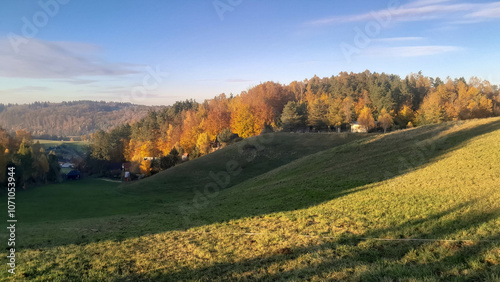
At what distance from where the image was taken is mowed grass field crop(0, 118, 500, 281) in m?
8.30

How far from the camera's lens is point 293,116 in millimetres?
78375

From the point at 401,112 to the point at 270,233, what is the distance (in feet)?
275

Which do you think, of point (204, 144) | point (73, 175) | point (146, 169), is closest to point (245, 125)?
point (204, 144)

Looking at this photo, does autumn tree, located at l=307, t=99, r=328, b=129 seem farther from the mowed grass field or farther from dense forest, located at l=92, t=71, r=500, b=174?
the mowed grass field

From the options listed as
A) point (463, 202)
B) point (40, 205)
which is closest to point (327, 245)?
point (463, 202)

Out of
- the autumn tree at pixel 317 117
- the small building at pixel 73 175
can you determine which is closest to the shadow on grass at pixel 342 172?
the autumn tree at pixel 317 117

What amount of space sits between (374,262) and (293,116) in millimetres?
71183

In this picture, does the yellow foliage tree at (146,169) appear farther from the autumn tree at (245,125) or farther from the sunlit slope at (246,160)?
the autumn tree at (245,125)

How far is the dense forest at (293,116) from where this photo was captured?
254 feet

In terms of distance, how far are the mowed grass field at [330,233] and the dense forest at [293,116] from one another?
49.1 meters

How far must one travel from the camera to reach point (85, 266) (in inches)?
394

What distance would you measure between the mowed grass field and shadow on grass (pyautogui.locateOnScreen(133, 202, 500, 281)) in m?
0.03

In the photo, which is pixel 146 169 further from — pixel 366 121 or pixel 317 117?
pixel 366 121

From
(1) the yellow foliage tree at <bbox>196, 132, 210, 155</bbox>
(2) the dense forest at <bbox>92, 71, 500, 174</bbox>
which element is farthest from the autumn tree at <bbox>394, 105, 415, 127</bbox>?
(1) the yellow foliage tree at <bbox>196, 132, 210, 155</bbox>
